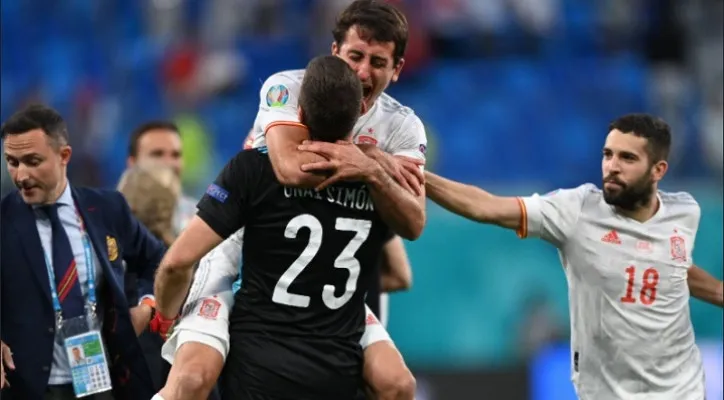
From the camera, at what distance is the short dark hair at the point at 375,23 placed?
4703 mm

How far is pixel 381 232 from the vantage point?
14.7ft

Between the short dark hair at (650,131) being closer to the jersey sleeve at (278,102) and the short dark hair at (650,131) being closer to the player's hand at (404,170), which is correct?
the player's hand at (404,170)

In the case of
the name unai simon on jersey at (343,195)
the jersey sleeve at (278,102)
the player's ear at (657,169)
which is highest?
the player's ear at (657,169)

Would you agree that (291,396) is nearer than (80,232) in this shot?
Yes

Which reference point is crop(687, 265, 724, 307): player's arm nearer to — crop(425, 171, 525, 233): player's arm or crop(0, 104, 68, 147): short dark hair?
crop(425, 171, 525, 233): player's arm

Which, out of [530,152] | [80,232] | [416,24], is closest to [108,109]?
[416,24]

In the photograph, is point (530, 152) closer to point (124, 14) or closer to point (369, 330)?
point (124, 14)

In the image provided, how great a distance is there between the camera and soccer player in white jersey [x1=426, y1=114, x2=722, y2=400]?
18.0 feet

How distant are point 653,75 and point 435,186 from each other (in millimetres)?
7408

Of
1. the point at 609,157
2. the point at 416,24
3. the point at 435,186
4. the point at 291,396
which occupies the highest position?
the point at 416,24

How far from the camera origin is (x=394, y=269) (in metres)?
5.96

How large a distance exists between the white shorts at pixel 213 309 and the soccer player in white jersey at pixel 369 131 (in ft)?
0.07

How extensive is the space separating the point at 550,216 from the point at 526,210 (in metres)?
0.12

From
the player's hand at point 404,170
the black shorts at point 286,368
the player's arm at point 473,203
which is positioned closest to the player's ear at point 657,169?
the player's arm at point 473,203
